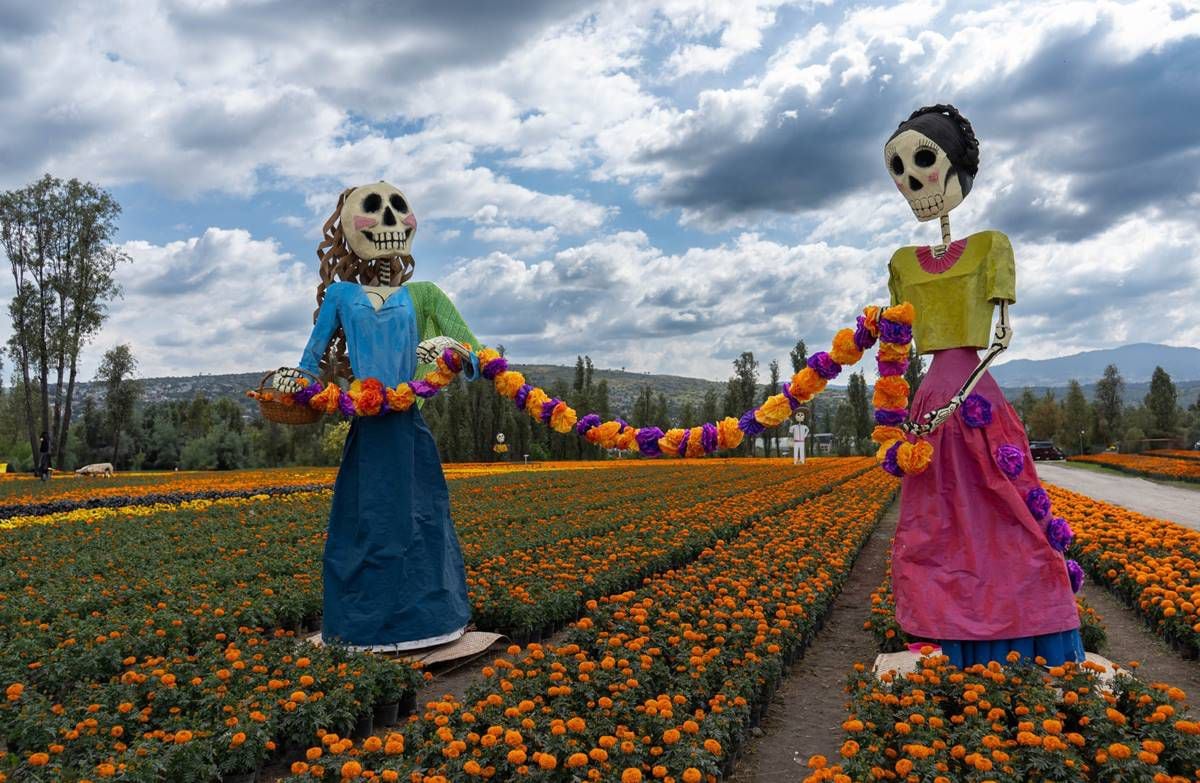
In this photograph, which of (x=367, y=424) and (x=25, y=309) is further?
(x=25, y=309)

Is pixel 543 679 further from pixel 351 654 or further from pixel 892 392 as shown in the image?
pixel 892 392

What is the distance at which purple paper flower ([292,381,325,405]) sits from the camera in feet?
19.4

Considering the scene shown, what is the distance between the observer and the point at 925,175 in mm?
5016

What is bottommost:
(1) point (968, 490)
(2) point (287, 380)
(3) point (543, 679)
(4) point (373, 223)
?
(3) point (543, 679)

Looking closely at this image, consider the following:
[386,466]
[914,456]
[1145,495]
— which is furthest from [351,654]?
[1145,495]

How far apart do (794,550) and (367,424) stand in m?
5.27

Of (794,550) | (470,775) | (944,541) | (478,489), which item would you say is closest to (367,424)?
(470,775)

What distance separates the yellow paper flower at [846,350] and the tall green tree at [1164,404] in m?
71.2

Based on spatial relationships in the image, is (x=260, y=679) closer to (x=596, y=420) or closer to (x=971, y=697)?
(x=596, y=420)

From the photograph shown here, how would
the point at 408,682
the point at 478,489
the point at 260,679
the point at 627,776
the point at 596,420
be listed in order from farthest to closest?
the point at 478,489 < the point at 596,420 < the point at 408,682 < the point at 260,679 < the point at 627,776

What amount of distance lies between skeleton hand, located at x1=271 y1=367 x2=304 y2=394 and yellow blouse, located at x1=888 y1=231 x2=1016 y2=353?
173 inches

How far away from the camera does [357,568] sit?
19.2ft

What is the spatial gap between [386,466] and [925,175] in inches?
169

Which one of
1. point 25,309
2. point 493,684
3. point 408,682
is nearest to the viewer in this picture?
point 493,684
